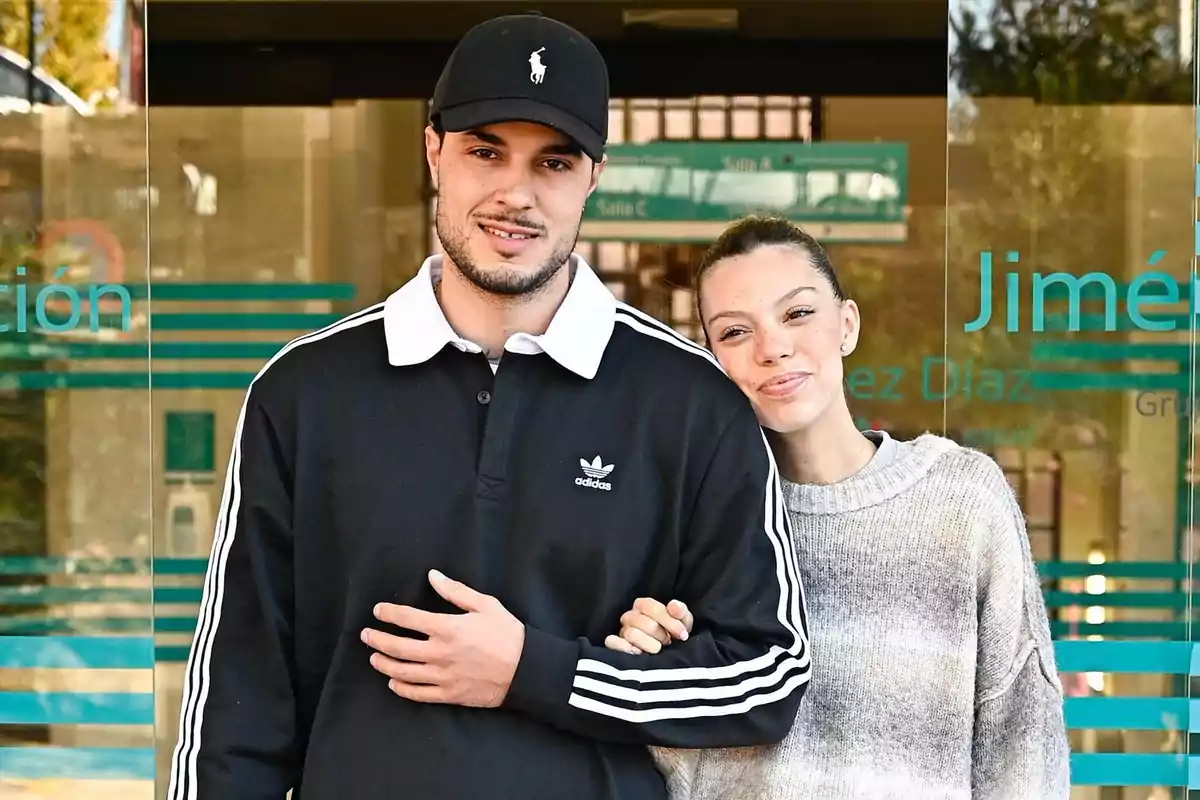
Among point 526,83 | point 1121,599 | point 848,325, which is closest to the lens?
point 526,83

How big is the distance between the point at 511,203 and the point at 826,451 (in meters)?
0.70

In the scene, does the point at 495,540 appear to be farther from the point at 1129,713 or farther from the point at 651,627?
the point at 1129,713

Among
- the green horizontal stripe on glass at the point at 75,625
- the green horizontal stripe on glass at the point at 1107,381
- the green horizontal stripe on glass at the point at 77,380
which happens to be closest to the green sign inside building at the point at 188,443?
the green horizontal stripe on glass at the point at 77,380

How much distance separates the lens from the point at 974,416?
463cm

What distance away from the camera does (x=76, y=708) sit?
4.78 m

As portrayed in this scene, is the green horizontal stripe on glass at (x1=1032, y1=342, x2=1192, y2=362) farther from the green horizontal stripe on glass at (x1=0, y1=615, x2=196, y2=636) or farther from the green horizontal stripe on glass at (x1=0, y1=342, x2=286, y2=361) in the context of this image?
the green horizontal stripe on glass at (x1=0, y1=615, x2=196, y2=636)

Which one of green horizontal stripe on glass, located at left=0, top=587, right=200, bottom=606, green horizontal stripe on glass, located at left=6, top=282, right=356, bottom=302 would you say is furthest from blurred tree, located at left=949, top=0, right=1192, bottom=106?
green horizontal stripe on glass, located at left=0, top=587, right=200, bottom=606

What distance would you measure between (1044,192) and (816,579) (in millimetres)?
2681

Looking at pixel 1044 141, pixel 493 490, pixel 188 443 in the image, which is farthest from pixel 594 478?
pixel 188 443

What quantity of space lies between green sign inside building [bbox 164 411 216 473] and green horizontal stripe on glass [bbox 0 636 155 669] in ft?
2.16

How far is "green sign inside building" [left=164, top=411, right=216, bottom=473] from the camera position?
16.6 ft

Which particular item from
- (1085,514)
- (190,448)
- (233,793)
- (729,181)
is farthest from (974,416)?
(233,793)

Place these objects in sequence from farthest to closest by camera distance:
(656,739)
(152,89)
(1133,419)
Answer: (152,89)
(1133,419)
(656,739)

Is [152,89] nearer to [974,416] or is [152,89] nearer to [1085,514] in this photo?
[974,416]
